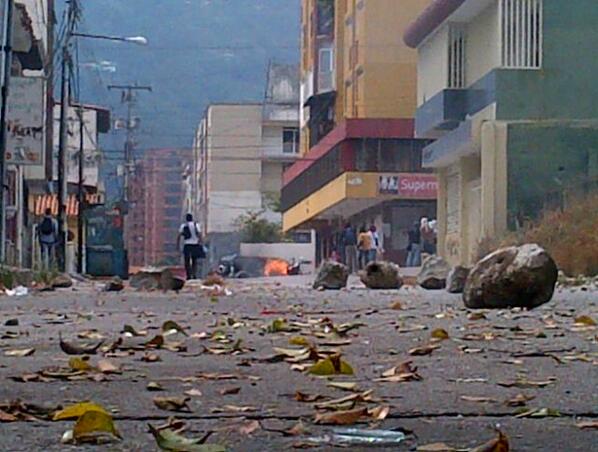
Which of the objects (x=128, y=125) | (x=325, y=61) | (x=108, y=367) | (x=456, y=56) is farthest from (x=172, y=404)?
(x=128, y=125)

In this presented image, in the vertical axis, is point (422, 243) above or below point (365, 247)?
above

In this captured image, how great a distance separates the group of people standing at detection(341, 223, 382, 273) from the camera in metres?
45.3

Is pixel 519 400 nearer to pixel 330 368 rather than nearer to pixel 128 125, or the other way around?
pixel 330 368

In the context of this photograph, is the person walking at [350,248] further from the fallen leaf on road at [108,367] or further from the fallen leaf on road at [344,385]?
the fallen leaf on road at [344,385]

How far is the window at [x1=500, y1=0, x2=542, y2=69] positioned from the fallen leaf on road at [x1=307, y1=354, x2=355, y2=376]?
30.6 meters

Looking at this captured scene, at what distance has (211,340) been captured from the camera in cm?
804

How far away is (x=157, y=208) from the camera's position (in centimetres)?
15012

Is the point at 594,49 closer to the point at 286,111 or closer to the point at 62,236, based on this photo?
the point at 62,236

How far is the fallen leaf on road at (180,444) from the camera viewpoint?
11.2 ft

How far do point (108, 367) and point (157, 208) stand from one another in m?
145

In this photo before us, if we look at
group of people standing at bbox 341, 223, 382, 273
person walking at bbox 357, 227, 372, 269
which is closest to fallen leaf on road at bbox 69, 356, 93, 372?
group of people standing at bbox 341, 223, 382, 273

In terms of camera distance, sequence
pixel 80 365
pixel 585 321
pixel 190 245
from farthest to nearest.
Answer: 1. pixel 190 245
2. pixel 585 321
3. pixel 80 365

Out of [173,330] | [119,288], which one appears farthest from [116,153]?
[173,330]

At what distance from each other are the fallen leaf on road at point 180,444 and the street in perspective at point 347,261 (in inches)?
0.6
